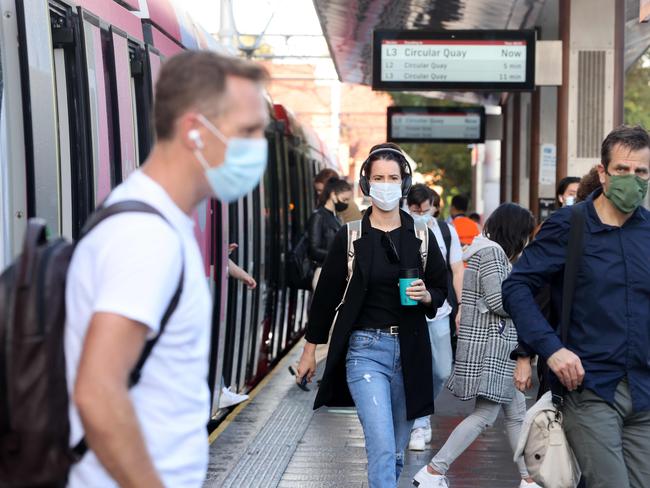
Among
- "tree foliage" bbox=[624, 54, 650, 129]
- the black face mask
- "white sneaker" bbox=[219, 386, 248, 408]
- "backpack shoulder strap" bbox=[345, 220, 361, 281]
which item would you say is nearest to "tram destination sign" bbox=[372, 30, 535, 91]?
the black face mask

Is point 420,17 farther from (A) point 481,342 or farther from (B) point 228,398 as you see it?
(A) point 481,342

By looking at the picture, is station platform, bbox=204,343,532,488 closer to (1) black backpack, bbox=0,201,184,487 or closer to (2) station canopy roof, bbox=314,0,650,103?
(1) black backpack, bbox=0,201,184,487

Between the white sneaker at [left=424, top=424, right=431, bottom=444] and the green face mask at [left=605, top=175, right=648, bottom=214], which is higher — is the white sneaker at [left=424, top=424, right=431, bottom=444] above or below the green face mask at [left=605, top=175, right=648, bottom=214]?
below

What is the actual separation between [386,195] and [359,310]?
0.54 meters

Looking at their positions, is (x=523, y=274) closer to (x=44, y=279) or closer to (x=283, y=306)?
(x=44, y=279)

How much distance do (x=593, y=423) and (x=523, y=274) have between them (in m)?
0.62

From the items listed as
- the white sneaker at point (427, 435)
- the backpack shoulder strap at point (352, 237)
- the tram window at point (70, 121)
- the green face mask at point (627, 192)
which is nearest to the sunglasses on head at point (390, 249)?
the backpack shoulder strap at point (352, 237)

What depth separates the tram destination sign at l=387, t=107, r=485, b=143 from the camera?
73.8 ft

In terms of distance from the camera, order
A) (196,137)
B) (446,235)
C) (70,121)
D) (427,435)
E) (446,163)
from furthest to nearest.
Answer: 1. (446,163)
2. (446,235)
3. (427,435)
4. (70,121)
5. (196,137)

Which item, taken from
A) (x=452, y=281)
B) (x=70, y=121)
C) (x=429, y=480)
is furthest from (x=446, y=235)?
(x=70, y=121)

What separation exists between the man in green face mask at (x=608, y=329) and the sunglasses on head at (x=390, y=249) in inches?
38.3

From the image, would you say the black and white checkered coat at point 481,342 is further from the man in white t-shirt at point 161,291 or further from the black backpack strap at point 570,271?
the man in white t-shirt at point 161,291

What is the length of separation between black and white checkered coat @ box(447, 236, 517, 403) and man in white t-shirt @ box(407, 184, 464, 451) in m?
0.13

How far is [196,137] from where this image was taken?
245 cm
